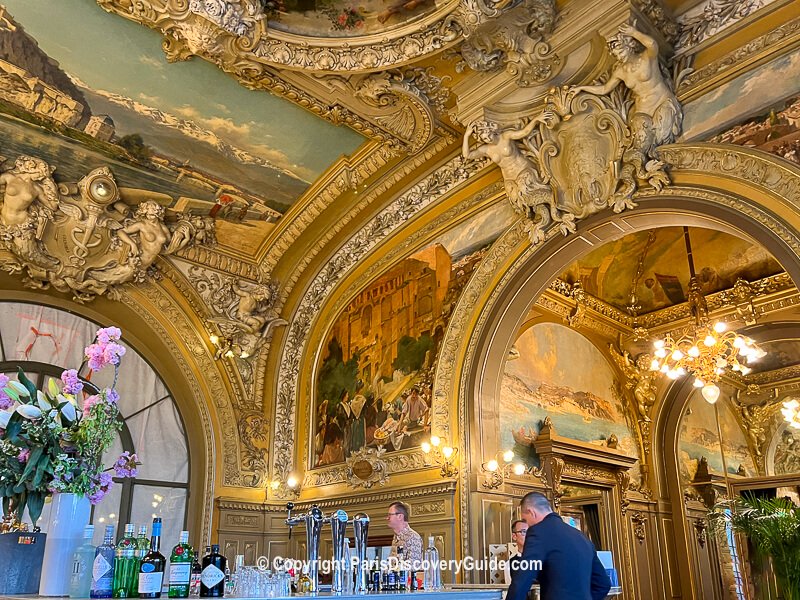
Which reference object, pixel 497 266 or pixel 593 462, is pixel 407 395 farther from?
pixel 593 462

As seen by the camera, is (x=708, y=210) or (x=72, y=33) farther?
(x=72, y=33)

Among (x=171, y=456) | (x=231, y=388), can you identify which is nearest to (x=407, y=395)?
(x=231, y=388)

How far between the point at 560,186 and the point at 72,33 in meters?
5.78

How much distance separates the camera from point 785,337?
10977mm

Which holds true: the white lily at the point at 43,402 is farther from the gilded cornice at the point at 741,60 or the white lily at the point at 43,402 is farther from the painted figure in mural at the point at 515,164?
the gilded cornice at the point at 741,60

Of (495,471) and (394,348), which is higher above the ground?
(394,348)

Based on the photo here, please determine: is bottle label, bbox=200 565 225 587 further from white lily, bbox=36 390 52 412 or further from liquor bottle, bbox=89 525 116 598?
white lily, bbox=36 390 52 412

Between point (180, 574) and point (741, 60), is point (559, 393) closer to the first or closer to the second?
point (741, 60)

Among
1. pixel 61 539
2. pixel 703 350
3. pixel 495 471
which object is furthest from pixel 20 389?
pixel 703 350

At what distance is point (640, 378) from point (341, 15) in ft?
27.1

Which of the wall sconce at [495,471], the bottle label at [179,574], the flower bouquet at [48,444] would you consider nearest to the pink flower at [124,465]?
the flower bouquet at [48,444]

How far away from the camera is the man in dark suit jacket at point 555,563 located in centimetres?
360

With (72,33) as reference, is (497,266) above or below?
below

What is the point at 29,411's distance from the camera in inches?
118
